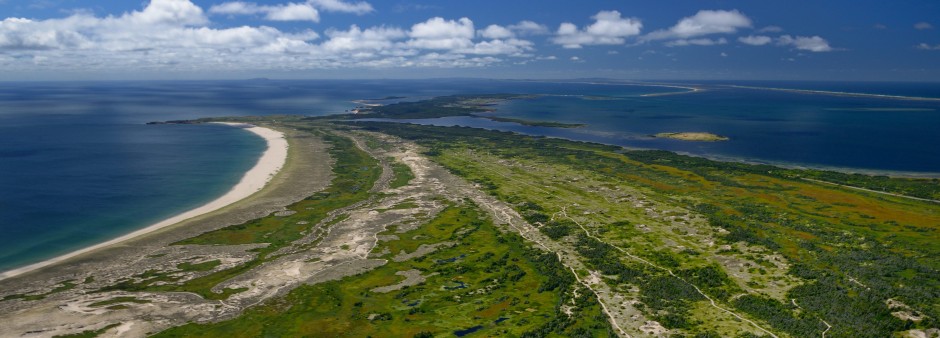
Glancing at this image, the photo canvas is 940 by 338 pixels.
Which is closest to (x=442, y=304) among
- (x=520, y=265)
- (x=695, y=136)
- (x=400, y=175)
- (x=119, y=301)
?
(x=520, y=265)

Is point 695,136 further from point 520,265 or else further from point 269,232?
point 269,232

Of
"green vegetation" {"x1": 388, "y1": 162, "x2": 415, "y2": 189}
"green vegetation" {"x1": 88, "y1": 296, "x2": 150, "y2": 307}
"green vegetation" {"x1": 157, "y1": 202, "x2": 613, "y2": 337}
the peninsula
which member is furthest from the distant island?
"green vegetation" {"x1": 88, "y1": 296, "x2": 150, "y2": 307}

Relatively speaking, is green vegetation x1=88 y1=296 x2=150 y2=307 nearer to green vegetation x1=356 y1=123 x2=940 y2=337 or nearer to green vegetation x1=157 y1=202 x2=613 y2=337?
green vegetation x1=157 y1=202 x2=613 y2=337

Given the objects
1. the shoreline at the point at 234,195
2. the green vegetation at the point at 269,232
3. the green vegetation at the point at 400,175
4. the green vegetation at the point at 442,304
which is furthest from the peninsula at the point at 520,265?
the shoreline at the point at 234,195

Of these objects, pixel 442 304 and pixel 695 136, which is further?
pixel 695 136

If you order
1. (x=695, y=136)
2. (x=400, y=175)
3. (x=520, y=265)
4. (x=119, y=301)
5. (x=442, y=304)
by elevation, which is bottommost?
(x=119, y=301)

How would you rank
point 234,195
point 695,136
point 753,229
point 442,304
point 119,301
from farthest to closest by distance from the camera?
1. point 695,136
2. point 234,195
3. point 753,229
4. point 442,304
5. point 119,301
